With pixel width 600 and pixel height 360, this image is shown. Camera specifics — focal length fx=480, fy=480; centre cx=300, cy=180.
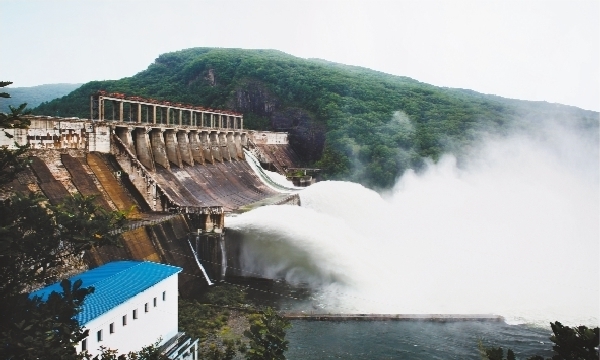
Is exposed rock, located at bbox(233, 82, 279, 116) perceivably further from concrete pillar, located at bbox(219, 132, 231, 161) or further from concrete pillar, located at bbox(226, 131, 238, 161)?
concrete pillar, located at bbox(219, 132, 231, 161)

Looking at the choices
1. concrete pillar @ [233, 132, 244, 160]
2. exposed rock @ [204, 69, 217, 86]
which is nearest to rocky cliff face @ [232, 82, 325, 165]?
exposed rock @ [204, 69, 217, 86]

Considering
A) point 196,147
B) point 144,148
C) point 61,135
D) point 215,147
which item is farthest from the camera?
point 215,147

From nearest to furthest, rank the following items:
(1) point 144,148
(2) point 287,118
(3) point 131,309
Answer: (3) point 131,309 → (1) point 144,148 → (2) point 287,118

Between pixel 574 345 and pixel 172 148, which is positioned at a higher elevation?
pixel 172 148

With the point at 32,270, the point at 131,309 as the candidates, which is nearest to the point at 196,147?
the point at 131,309

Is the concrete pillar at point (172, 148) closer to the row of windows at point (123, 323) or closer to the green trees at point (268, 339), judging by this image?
the row of windows at point (123, 323)

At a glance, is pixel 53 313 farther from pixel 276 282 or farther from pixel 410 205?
pixel 410 205

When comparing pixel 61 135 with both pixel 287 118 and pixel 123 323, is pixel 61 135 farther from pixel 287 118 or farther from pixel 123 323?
pixel 287 118
